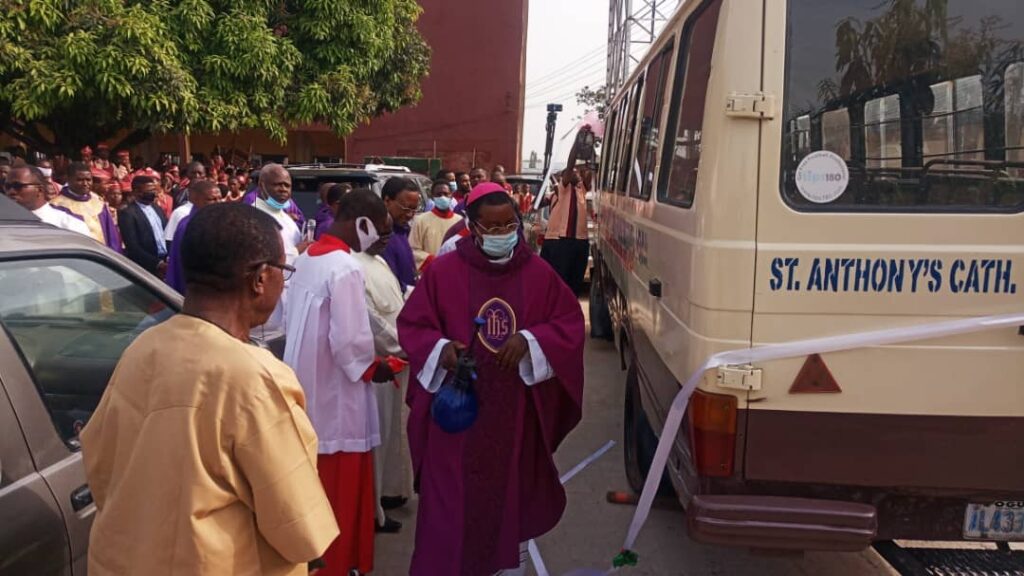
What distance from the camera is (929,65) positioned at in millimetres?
2482

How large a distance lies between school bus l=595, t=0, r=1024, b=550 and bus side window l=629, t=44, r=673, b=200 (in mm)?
1119

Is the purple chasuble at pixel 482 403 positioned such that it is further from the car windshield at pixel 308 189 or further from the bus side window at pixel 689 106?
the car windshield at pixel 308 189

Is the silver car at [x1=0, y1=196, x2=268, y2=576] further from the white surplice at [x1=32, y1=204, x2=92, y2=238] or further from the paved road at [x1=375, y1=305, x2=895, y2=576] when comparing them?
the white surplice at [x1=32, y1=204, x2=92, y2=238]

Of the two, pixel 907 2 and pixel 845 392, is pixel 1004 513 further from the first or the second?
pixel 907 2

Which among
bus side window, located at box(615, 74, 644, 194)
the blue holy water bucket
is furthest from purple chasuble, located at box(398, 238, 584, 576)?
bus side window, located at box(615, 74, 644, 194)

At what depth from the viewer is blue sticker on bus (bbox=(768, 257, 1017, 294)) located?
2402 mm

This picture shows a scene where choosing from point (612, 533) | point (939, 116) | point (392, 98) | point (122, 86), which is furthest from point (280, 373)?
point (392, 98)

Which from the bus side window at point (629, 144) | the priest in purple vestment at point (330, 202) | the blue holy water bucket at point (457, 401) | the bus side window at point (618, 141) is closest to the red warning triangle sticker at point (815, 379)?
the blue holy water bucket at point (457, 401)

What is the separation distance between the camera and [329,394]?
3.20m

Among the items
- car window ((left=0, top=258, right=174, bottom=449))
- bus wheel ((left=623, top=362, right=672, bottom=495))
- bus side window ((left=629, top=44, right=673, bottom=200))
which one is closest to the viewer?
car window ((left=0, top=258, right=174, bottom=449))

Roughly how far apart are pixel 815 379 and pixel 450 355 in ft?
4.15

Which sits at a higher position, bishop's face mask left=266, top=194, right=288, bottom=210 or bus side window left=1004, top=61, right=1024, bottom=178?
bus side window left=1004, top=61, right=1024, bottom=178

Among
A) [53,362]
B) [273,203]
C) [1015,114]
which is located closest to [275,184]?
[273,203]

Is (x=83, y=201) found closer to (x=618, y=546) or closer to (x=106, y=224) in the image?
(x=106, y=224)
